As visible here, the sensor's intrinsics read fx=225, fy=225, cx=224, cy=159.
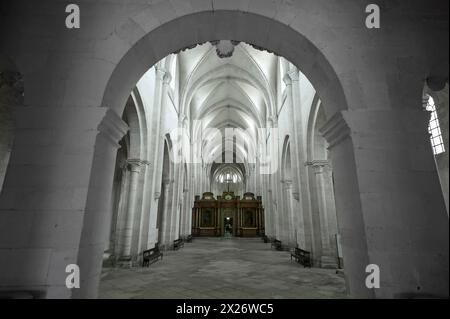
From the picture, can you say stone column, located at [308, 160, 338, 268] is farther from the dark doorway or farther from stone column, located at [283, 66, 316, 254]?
the dark doorway

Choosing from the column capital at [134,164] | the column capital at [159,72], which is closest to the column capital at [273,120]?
the column capital at [159,72]

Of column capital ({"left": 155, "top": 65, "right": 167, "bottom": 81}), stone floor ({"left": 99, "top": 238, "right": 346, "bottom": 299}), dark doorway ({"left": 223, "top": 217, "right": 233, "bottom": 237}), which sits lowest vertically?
stone floor ({"left": 99, "top": 238, "right": 346, "bottom": 299})

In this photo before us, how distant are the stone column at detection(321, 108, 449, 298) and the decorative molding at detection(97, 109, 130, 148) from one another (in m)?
3.25

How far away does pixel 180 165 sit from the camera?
16.2 meters

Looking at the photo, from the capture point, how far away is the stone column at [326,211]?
8.18 m

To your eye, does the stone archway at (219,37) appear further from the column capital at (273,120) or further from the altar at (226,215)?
the altar at (226,215)

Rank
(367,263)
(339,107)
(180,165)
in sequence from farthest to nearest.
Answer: (180,165) < (339,107) < (367,263)

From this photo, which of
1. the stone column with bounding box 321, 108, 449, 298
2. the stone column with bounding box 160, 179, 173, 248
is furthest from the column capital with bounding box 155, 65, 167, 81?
the stone column with bounding box 321, 108, 449, 298

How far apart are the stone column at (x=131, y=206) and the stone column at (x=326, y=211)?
691 cm

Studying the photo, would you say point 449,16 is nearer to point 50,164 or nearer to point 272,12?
point 272,12

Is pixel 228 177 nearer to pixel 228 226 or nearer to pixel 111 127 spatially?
pixel 228 226

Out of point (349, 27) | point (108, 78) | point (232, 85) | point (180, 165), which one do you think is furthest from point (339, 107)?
point (232, 85)

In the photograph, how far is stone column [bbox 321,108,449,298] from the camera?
268 centimetres
